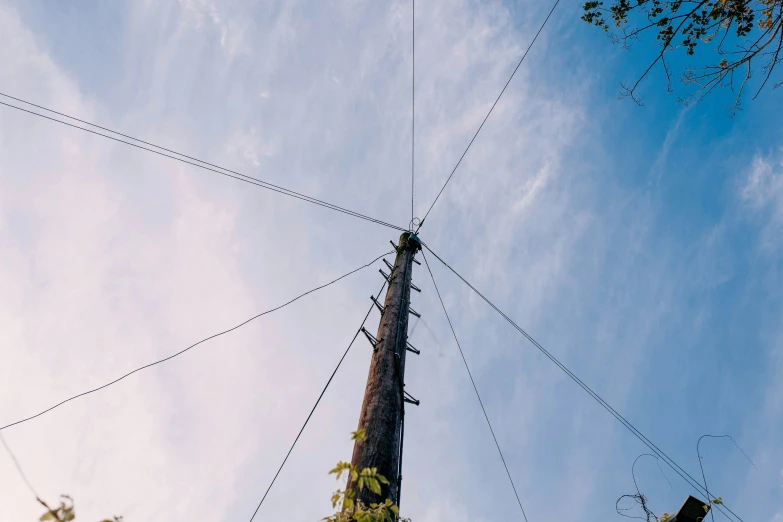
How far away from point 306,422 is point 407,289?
202 centimetres

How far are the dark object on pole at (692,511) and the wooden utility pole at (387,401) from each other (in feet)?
6.68

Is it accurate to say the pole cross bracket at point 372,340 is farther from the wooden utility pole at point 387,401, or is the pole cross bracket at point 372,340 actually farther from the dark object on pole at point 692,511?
the dark object on pole at point 692,511

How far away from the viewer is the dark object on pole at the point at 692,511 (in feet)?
10.4

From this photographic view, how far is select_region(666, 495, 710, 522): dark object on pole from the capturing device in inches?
125

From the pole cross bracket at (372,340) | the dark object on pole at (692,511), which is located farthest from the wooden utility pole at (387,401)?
the dark object on pole at (692,511)

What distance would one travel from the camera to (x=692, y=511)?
3188 mm

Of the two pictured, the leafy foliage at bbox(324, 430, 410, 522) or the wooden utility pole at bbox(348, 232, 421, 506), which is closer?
the leafy foliage at bbox(324, 430, 410, 522)

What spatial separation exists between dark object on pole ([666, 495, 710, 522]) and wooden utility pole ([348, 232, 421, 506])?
2.04m

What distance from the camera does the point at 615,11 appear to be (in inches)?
207

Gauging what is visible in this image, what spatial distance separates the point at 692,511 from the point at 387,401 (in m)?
2.36

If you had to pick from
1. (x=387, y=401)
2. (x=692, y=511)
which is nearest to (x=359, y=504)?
(x=387, y=401)

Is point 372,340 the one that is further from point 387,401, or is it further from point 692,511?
point 692,511

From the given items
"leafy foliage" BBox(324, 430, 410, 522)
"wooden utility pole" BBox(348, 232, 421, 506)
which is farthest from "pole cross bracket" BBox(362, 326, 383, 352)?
"leafy foliage" BBox(324, 430, 410, 522)

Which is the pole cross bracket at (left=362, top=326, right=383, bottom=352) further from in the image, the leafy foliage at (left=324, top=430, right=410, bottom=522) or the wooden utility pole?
the leafy foliage at (left=324, top=430, right=410, bottom=522)
